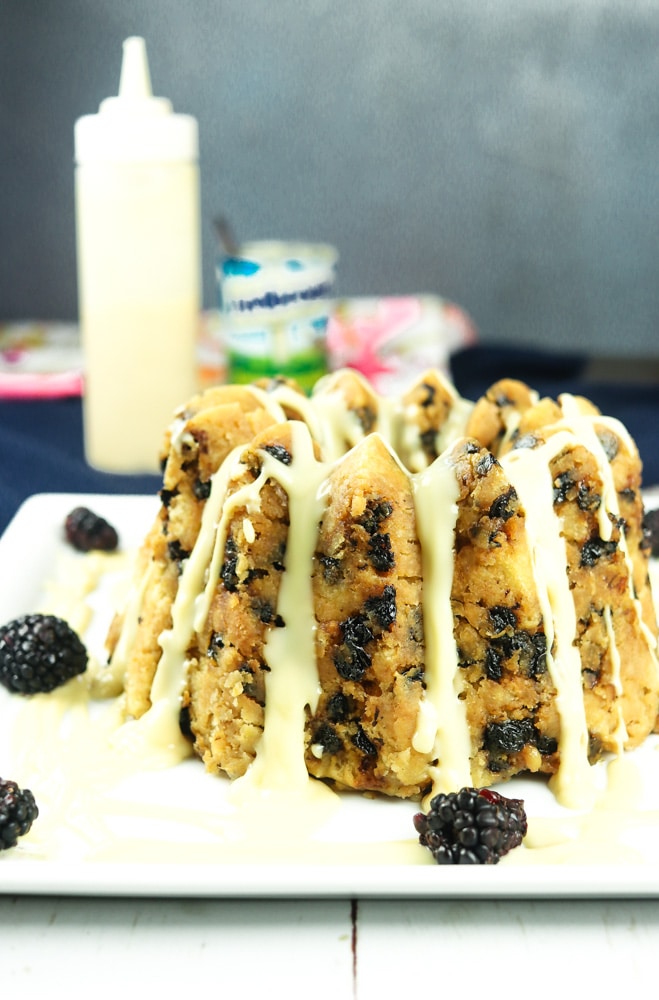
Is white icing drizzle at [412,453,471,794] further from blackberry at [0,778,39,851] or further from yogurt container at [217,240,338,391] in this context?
yogurt container at [217,240,338,391]

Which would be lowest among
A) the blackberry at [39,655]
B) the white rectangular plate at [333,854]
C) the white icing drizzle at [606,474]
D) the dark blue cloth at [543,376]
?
the dark blue cloth at [543,376]

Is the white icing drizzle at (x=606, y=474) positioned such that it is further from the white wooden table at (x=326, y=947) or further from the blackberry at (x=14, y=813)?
the blackberry at (x=14, y=813)

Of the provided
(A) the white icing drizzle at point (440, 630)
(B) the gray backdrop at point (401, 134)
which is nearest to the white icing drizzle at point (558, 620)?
(A) the white icing drizzle at point (440, 630)

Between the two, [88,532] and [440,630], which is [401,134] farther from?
[440,630]

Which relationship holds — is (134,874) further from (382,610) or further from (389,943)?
(382,610)

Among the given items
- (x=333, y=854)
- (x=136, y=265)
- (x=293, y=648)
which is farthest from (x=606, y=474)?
(x=136, y=265)

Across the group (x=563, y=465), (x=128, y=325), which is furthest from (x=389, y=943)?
(x=128, y=325)
